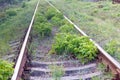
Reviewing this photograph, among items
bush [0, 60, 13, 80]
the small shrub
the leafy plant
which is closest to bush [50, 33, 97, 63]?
the small shrub

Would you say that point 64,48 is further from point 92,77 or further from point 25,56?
point 92,77

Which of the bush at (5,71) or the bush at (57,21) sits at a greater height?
the bush at (5,71)

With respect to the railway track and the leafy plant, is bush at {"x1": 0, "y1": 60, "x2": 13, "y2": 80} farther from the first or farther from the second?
the leafy plant

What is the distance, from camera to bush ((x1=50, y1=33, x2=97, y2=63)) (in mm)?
7125

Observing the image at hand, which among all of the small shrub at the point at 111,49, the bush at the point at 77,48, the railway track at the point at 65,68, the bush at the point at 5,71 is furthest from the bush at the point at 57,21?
the bush at the point at 5,71

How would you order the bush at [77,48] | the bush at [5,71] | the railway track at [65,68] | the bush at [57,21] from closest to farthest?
1. the bush at [5,71]
2. the railway track at [65,68]
3. the bush at [77,48]
4. the bush at [57,21]

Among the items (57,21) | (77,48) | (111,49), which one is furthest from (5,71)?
(57,21)

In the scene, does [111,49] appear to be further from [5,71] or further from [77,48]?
[5,71]

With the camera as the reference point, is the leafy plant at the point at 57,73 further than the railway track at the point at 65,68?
No

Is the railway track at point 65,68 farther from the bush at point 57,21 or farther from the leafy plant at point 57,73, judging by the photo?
the bush at point 57,21

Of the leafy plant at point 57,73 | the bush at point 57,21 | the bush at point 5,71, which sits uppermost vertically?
the bush at point 5,71

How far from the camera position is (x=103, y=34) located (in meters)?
10.1

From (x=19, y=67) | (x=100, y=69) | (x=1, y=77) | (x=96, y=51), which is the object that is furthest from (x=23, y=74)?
(x=96, y=51)

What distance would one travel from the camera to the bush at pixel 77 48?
7.12 m
